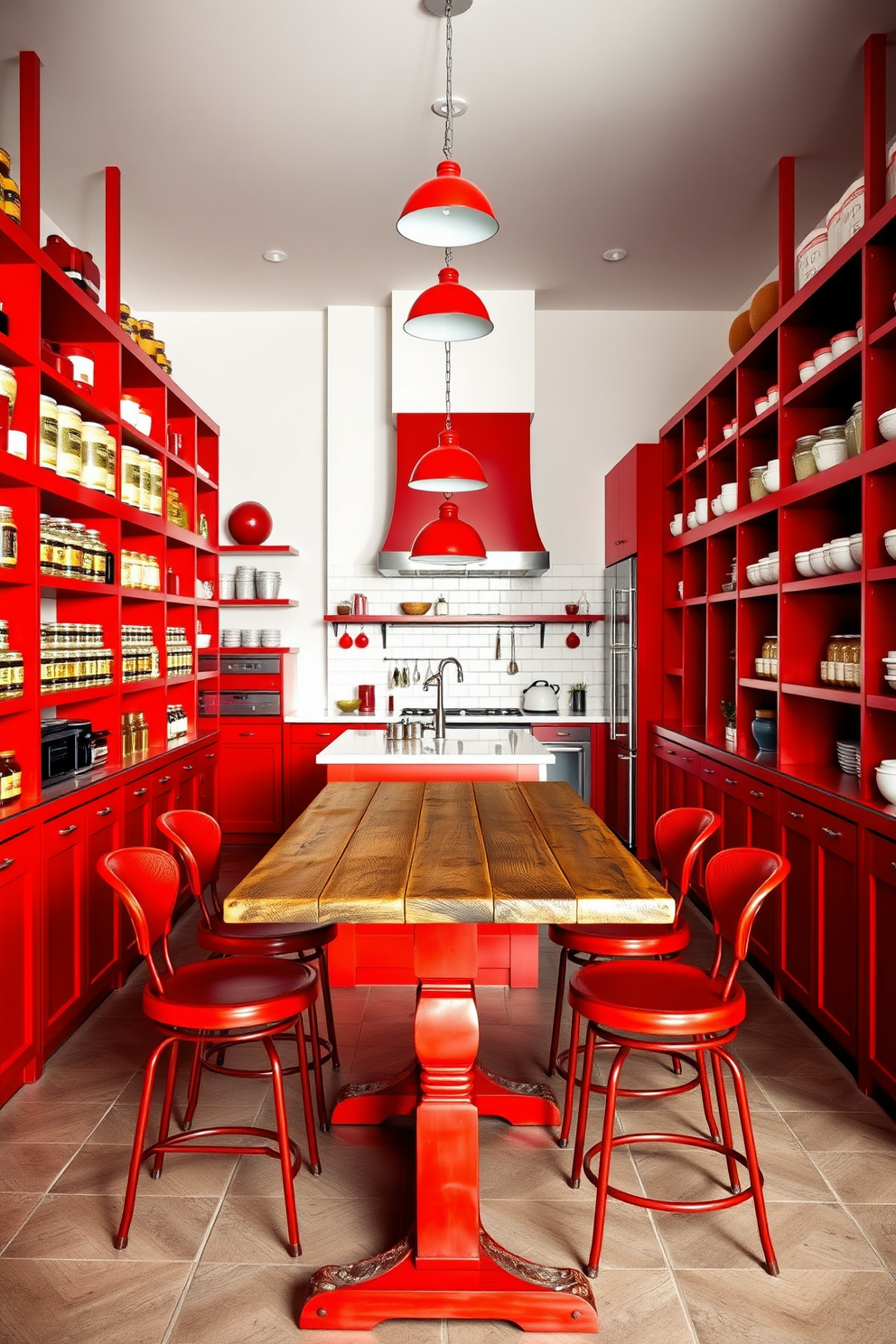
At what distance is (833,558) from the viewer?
11.6ft

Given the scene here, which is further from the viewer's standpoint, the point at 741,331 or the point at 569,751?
the point at 569,751

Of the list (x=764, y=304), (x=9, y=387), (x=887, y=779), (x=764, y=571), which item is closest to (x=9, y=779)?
(x=9, y=387)

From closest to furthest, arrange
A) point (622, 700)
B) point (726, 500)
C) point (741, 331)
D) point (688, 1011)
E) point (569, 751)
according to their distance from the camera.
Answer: point (688, 1011)
point (726, 500)
point (741, 331)
point (622, 700)
point (569, 751)

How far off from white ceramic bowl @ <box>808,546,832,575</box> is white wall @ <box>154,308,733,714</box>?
3.29m

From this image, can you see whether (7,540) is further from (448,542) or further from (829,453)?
(829,453)

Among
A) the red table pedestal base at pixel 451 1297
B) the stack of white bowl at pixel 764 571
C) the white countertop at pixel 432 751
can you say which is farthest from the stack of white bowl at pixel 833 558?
the red table pedestal base at pixel 451 1297

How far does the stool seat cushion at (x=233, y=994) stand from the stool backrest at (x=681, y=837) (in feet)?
3.46

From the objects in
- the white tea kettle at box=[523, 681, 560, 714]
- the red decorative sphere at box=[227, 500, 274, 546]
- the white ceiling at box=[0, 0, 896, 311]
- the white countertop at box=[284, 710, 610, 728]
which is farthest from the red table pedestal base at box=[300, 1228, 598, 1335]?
the red decorative sphere at box=[227, 500, 274, 546]

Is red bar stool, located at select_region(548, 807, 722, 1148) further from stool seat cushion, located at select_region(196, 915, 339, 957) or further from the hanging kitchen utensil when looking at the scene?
the hanging kitchen utensil

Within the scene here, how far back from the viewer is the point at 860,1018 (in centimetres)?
294

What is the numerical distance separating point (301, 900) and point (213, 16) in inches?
→ 136

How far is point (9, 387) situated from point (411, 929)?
249cm

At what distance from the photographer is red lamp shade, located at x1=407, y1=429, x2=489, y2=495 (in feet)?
13.0

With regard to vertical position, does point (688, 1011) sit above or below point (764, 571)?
below
